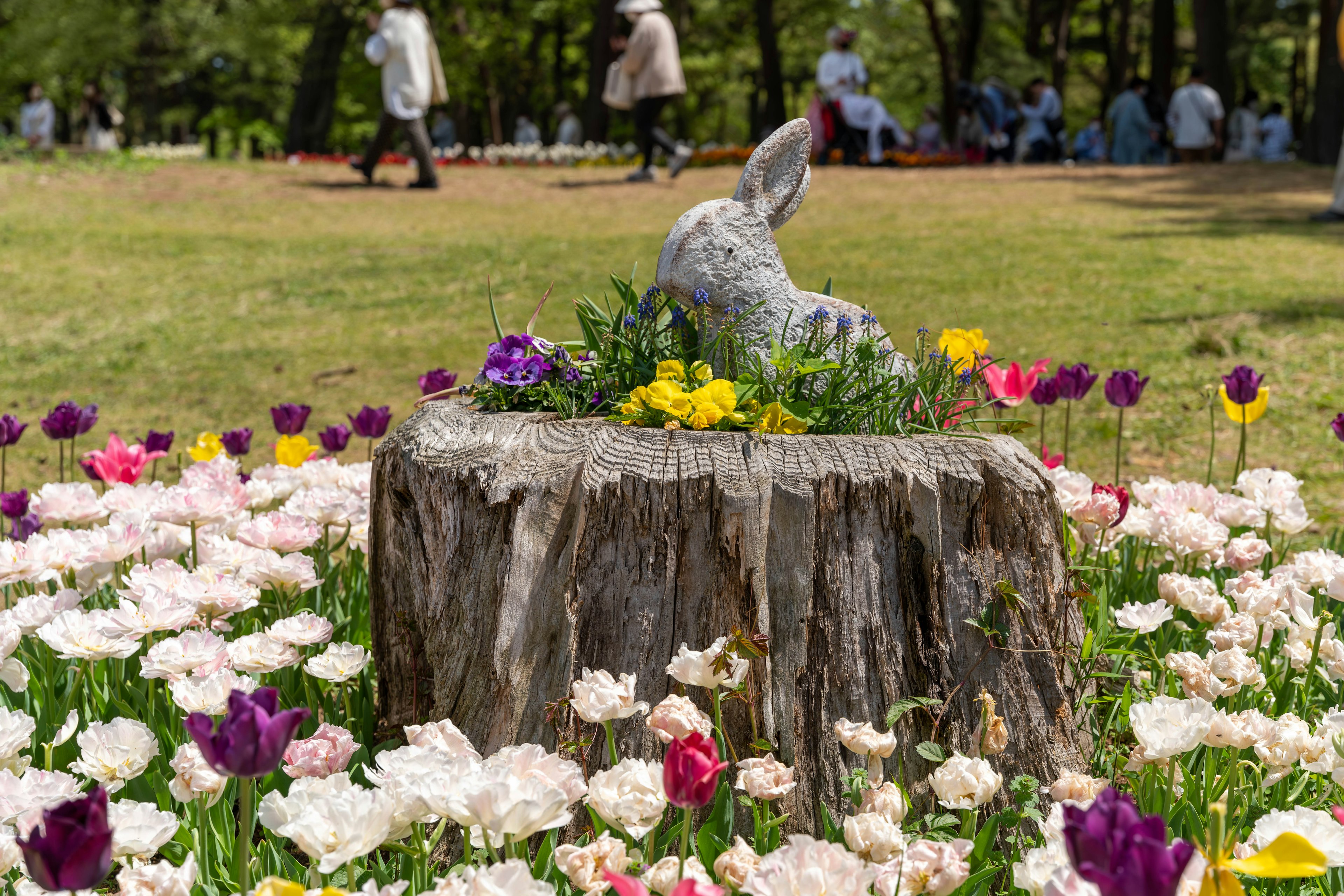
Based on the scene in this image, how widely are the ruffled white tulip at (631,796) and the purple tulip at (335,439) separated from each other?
84.5 inches

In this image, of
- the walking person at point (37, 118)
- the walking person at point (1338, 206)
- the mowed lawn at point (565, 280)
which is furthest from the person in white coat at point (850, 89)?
the walking person at point (37, 118)

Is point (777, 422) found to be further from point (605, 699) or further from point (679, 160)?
point (679, 160)

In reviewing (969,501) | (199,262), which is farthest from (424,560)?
(199,262)

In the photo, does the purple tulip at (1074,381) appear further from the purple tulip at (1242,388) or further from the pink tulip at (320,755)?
the pink tulip at (320,755)

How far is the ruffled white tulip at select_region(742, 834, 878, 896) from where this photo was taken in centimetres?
128

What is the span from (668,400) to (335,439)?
1648mm

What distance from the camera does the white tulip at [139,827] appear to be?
1545 mm

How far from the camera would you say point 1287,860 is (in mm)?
1044

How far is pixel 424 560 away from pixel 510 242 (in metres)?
9.00

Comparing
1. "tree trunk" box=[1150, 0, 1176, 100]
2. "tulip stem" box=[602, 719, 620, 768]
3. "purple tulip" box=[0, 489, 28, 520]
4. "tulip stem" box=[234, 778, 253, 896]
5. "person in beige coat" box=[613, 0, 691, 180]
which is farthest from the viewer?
"tree trunk" box=[1150, 0, 1176, 100]

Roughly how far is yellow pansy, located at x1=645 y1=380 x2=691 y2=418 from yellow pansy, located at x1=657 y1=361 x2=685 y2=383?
0.10 meters

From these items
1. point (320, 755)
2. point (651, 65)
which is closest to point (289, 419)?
point (320, 755)

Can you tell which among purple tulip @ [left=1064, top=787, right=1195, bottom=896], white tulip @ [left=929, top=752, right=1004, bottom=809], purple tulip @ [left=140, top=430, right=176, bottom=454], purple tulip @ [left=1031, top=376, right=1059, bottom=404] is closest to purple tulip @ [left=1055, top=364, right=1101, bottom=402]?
purple tulip @ [left=1031, top=376, right=1059, bottom=404]

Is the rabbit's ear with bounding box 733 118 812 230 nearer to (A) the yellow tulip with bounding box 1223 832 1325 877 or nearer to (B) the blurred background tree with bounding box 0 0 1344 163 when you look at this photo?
(A) the yellow tulip with bounding box 1223 832 1325 877
